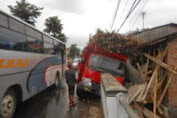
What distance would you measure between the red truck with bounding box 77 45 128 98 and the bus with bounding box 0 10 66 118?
2.06 m

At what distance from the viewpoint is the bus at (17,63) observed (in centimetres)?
638

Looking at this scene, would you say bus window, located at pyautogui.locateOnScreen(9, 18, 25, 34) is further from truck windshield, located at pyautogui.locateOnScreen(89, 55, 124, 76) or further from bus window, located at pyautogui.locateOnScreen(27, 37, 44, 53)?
truck windshield, located at pyautogui.locateOnScreen(89, 55, 124, 76)

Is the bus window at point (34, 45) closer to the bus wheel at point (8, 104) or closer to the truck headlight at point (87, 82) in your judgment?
the bus wheel at point (8, 104)

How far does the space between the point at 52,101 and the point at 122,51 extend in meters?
4.37

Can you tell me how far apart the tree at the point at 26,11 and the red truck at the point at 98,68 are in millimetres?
31198

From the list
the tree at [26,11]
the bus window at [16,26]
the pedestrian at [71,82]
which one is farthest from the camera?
the tree at [26,11]

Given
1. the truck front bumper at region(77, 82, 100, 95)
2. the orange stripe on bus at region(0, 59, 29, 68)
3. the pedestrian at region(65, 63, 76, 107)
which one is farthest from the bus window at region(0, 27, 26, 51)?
the truck front bumper at region(77, 82, 100, 95)

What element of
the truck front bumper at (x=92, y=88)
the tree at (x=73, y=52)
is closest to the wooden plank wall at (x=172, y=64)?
the truck front bumper at (x=92, y=88)

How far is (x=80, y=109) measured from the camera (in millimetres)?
8938

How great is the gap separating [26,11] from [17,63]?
34823mm

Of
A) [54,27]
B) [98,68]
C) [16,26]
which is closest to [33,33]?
[16,26]

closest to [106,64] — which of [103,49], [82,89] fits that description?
[103,49]

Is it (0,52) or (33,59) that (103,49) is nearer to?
(33,59)

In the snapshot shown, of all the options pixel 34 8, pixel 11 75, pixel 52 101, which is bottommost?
pixel 52 101
